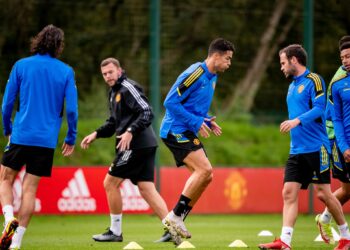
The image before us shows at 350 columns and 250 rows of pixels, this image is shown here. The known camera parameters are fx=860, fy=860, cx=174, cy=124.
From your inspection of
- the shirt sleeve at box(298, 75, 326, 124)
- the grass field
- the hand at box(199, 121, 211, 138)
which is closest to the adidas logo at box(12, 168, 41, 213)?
the grass field

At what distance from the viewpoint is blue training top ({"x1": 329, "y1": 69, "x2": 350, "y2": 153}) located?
9672 mm

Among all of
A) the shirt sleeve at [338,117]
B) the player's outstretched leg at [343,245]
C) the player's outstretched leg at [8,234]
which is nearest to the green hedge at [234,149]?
the shirt sleeve at [338,117]

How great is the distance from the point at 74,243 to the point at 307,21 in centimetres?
1023

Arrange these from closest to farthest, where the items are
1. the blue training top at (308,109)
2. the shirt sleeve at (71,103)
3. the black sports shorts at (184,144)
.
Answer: the shirt sleeve at (71,103) < the blue training top at (308,109) < the black sports shorts at (184,144)

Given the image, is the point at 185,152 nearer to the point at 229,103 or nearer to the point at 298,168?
the point at 298,168

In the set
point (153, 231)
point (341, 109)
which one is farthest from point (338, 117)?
point (153, 231)

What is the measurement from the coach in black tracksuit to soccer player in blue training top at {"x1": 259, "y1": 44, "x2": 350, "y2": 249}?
196 centimetres

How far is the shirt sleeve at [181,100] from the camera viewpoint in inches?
388

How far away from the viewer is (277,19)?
19.0 metres

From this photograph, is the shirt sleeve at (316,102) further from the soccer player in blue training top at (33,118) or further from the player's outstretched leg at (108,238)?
the player's outstretched leg at (108,238)

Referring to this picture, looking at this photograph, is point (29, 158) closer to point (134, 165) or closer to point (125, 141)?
point (125, 141)

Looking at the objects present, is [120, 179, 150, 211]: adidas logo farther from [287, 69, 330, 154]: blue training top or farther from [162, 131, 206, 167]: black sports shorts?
[287, 69, 330, 154]: blue training top

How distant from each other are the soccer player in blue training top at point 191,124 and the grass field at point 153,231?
0.53m

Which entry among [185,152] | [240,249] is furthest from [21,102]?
[240,249]
